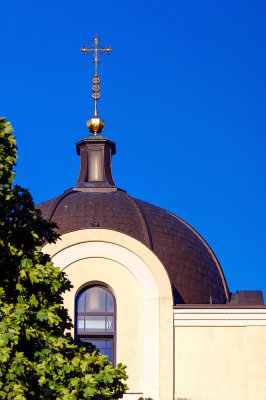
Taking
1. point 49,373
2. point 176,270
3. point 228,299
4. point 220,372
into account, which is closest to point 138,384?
point 220,372

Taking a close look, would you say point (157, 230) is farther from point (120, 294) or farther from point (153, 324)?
point (153, 324)

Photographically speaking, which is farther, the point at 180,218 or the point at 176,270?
the point at 180,218

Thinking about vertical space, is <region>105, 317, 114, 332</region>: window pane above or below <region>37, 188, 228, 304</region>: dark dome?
below

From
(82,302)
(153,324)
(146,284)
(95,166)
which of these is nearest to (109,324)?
(82,302)

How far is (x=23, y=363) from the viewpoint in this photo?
18.9m

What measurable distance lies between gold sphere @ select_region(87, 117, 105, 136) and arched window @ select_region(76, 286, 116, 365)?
37.4 feet

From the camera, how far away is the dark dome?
32812 millimetres

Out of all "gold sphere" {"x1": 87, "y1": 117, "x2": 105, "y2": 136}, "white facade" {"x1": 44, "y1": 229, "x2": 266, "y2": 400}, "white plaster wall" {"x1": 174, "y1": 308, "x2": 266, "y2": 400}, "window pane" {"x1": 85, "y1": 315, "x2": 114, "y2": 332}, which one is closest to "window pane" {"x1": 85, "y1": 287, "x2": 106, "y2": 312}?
"window pane" {"x1": 85, "y1": 315, "x2": 114, "y2": 332}

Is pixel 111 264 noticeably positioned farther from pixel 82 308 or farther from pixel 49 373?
pixel 49 373

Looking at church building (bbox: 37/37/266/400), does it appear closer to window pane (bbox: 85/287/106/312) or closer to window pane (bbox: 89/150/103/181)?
window pane (bbox: 85/287/106/312)

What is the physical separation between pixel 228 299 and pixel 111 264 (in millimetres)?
6937

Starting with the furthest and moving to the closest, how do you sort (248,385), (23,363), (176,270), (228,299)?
1. (228,299)
2. (176,270)
3. (248,385)
4. (23,363)

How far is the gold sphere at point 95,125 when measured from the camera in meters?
40.3

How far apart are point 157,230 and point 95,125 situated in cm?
804
